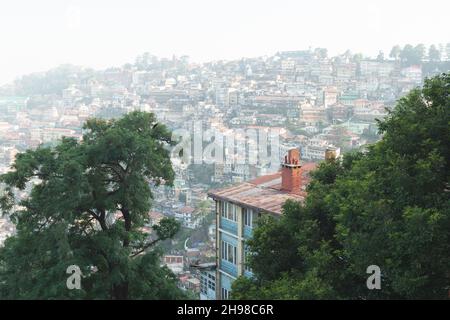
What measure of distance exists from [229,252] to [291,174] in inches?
62.9

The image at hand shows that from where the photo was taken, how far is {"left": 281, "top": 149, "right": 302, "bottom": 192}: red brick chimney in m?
11.1

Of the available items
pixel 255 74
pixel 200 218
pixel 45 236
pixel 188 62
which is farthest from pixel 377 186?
pixel 188 62

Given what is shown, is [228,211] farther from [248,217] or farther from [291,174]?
[291,174]

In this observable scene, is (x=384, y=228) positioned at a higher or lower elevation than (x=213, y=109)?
higher

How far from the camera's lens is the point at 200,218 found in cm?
3750

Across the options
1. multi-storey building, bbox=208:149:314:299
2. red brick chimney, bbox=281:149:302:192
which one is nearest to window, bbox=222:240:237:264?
multi-storey building, bbox=208:149:314:299

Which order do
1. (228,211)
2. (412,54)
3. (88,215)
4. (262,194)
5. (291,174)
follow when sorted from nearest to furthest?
(88,215), (291,174), (262,194), (228,211), (412,54)

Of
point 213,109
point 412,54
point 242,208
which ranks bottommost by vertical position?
point 213,109

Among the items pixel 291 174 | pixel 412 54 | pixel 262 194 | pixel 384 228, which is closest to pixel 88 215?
pixel 384 228

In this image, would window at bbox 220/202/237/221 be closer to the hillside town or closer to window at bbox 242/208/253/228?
window at bbox 242/208/253/228

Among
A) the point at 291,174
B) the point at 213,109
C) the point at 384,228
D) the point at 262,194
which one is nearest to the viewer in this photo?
the point at 384,228

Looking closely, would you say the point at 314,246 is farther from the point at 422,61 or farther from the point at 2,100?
the point at 2,100

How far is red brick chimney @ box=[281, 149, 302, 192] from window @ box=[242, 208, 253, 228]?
722mm

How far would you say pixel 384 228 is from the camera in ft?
18.1
